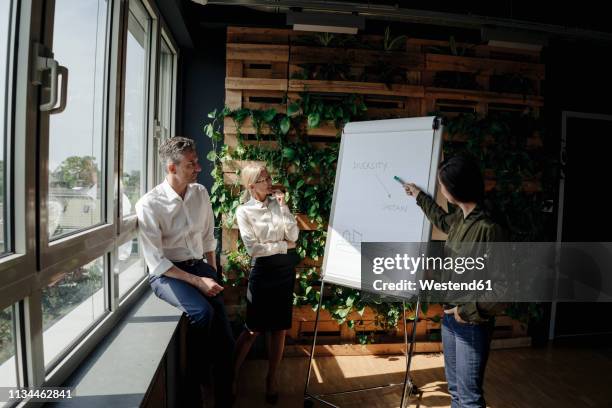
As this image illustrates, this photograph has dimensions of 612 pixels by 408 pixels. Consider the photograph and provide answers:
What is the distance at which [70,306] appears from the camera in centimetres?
190

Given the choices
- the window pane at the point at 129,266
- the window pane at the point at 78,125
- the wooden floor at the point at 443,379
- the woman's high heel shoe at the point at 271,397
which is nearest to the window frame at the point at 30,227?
the window pane at the point at 78,125

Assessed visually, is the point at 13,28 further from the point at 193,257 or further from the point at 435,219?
the point at 435,219

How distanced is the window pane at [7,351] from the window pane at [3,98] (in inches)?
8.5

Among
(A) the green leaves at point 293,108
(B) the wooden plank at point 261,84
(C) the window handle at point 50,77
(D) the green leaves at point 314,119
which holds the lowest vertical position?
(C) the window handle at point 50,77

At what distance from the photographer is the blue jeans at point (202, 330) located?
2223mm

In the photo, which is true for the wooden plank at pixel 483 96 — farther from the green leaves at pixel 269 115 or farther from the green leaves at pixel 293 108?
the green leaves at pixel 269 115

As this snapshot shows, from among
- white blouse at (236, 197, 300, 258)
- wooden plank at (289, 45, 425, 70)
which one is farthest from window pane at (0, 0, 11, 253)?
wooden plank at (289, 45, 425, 70)

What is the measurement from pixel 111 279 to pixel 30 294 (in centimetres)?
87

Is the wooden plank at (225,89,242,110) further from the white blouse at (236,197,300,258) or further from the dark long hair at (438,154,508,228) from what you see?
the dark long hair at (438,154,508,228)

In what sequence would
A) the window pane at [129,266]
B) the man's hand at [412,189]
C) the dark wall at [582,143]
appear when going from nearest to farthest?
the man's hand at [412,189], the window pane at [129,266], the dark wall at [582,143]

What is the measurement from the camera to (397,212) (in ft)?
8.65

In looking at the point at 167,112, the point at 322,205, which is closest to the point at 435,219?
the point at 322,205

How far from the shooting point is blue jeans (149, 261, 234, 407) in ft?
7.29

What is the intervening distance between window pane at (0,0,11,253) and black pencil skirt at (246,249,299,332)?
157cm
